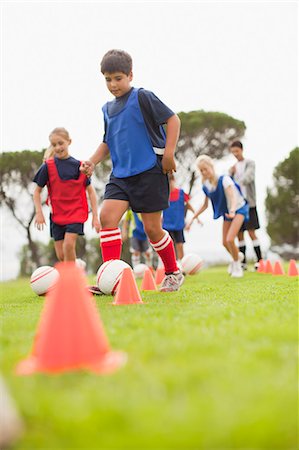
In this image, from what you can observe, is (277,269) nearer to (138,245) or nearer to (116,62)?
(138,245)

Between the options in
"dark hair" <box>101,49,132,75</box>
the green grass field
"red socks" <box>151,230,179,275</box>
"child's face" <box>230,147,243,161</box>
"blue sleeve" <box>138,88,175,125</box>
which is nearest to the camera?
the green grass field

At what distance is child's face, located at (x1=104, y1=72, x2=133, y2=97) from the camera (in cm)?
557

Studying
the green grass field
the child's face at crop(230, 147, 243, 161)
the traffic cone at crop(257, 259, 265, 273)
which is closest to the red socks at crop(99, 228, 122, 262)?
the green grass field

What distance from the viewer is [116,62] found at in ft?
17.9

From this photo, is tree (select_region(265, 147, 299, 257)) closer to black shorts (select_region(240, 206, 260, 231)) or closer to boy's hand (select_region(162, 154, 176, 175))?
black shorts (select_region(240, 206, 260, 231))

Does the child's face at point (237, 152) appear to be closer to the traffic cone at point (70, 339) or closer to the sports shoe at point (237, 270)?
the sports shoe at point (237, 270)

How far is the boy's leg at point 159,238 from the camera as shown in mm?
5863

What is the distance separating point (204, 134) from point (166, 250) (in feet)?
92.1

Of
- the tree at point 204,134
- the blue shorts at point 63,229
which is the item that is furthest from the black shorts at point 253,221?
the tree at point 204,134

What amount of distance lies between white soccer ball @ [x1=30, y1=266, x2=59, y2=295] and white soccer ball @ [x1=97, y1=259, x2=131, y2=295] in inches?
54.0

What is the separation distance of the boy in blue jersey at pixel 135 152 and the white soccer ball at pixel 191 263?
6.23 m

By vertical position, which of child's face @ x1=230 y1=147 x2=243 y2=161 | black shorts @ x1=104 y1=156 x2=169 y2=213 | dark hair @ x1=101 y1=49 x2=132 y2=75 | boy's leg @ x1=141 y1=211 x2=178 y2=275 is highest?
dark hair @ x1=101 y1=49 x2=132 y2=75

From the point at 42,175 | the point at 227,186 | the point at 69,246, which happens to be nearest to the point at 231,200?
the point at 227,186

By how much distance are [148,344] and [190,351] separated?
0.80 feet
